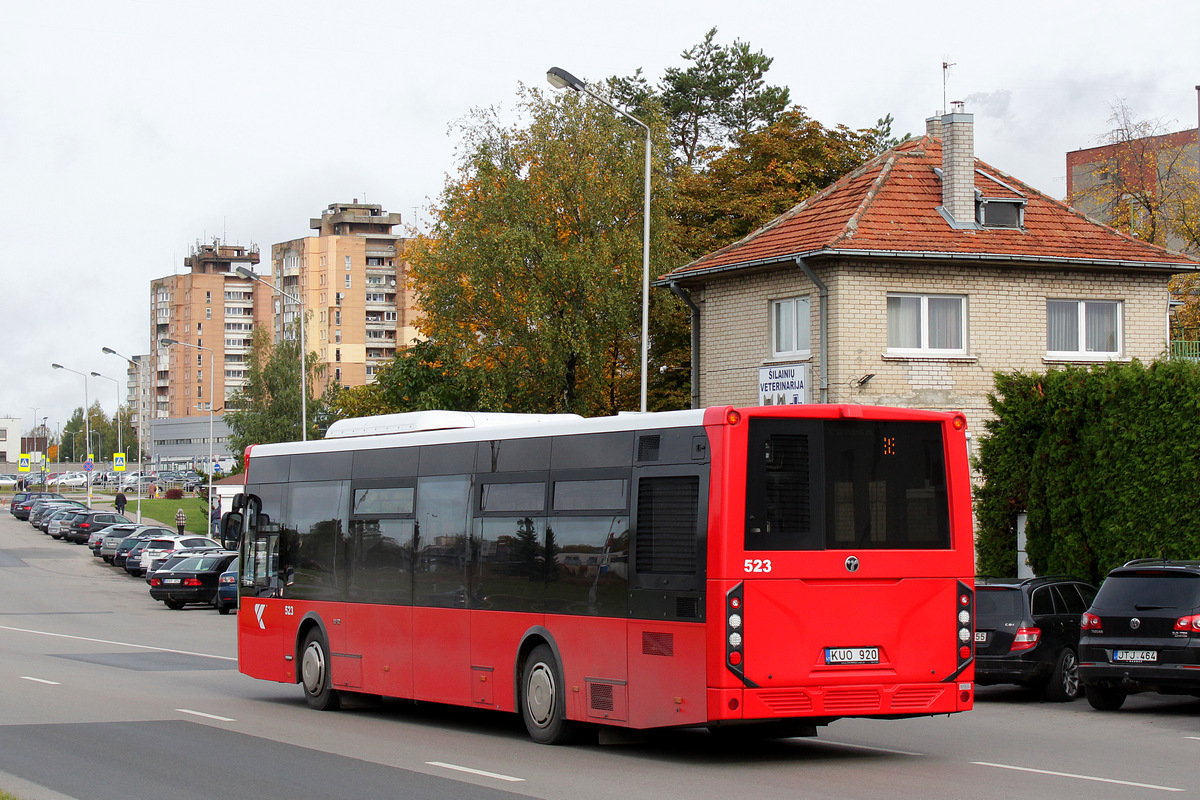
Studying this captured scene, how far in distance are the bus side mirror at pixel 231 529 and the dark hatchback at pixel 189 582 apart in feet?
71.2

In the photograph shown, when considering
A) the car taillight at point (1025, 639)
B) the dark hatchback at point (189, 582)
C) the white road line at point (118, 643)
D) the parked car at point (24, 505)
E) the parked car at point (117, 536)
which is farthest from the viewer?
the parked car at point (24, 505)

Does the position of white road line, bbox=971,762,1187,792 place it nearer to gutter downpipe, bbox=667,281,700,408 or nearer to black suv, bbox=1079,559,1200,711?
black suv, bbox=1079,559,1200,711

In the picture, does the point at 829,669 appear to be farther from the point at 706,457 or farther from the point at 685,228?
the point at 685,228

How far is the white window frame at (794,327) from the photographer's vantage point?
28828mm

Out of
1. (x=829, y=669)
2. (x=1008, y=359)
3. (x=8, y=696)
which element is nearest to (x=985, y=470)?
(x=1008, y=359)

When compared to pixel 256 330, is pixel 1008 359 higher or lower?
lower

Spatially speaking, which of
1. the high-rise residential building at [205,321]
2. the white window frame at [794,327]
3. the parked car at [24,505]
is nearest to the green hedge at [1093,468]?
the white window frame at [794,327]

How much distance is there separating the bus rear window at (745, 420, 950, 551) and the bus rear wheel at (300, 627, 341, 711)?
7138mm

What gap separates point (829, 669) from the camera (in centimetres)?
1147

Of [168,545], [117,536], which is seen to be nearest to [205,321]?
[117,536]

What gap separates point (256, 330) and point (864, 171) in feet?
246

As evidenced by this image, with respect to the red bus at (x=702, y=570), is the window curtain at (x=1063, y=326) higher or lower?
higher

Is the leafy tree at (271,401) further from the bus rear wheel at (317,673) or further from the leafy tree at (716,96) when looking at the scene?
the bus rear wheel at (317,673)

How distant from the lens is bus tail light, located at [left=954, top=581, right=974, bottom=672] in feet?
39.7
